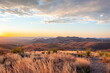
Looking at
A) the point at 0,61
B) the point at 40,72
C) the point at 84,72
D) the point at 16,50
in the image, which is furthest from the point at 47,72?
the point at 16,50

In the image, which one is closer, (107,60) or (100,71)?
(100,71)

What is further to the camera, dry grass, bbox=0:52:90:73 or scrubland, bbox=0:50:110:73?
scrubland, bbox=0:50:110:73

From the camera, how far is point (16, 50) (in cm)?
1761

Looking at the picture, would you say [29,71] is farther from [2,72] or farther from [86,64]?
[86,64]

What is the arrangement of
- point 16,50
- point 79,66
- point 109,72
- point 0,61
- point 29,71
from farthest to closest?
point 16,50 < point 0,61 < point 79,66 < point 109,72 < point 29,71

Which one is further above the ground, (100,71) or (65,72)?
(65,72)

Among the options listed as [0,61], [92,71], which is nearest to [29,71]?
[92,71]

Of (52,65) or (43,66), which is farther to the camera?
(52,65)

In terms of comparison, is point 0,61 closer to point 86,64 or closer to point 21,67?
point 21,67

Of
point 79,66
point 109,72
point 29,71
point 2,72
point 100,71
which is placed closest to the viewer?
point 2,72

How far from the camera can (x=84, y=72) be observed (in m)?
5.60

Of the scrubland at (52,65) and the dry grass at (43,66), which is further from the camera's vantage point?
the scrubland at (52,65)

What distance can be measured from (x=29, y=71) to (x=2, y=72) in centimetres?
109

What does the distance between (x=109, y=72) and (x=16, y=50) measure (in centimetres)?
1481
